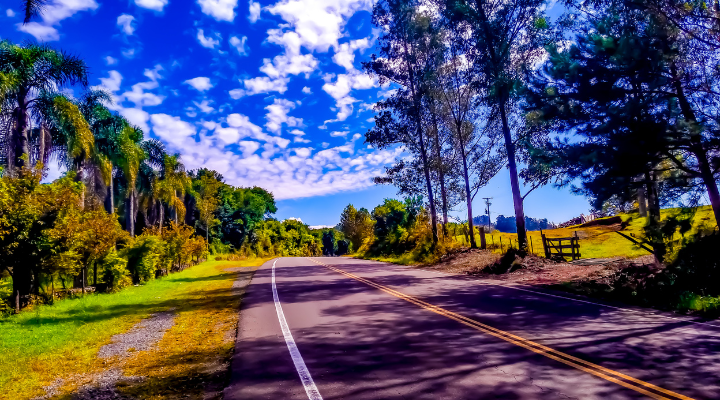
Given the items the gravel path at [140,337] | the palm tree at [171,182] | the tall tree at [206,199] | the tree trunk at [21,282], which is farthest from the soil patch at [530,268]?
the tall tree at [206,199]

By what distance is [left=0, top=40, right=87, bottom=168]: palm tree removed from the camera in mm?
16109

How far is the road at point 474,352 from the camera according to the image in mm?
5023

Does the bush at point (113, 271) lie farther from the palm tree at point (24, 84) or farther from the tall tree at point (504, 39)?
the tall tree at point (504, 39)

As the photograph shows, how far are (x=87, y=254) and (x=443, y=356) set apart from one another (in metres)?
14.5

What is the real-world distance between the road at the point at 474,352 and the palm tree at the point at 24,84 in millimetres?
12500

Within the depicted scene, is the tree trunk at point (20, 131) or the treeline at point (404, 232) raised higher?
the tree trunk at point (20, 131)

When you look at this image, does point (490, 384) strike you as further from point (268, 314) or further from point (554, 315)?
point (268, 314)

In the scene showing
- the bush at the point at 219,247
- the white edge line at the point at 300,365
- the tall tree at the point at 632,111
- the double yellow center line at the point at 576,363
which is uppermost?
the tall tree at the point at 632,111

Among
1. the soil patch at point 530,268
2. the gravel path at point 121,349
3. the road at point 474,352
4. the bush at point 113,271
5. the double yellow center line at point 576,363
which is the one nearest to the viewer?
the double yellow center line at point 576,363

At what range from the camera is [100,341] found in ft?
29.5

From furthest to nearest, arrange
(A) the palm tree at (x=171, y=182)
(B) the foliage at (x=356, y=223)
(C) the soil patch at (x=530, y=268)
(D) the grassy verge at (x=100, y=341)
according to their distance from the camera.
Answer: (B) the foliage at (x=356, y=223), (A) the palm tree at (x=171, y=182), (C) the soil patch at (x=530, y=268), (D) the grassy verge at (x=100, y=341)

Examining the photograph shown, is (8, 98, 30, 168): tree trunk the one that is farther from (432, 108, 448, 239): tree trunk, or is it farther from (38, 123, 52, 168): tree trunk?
(432, 108, 448, 239): tree trunk

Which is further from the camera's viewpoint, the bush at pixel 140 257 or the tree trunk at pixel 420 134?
the tree trunk at pixel 420 134

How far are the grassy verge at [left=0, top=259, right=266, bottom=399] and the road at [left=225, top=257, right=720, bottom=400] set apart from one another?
2.44 feet
